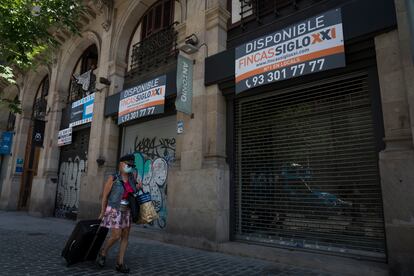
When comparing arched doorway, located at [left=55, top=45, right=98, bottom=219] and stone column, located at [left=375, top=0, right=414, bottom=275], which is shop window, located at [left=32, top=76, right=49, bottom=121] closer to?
arched doorway, located at [left=55, top=45, right=98, bottom=219]

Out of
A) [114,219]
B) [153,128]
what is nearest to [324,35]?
[114,219]

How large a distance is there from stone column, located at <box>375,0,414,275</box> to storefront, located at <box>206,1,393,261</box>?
31 centimetres

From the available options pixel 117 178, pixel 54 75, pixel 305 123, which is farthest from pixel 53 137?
pixel 305 123

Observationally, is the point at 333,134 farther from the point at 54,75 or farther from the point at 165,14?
the point at 54,75

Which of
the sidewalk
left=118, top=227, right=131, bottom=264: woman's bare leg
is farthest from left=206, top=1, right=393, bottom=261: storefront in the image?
left=118, top=227, right=131, bottom=264: woman's bare leg

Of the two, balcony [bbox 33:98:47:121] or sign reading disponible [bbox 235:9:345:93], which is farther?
balcony [bbox 33:98:47:121]

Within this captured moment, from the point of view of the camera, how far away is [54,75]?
1441 centimetres

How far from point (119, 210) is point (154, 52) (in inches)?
264

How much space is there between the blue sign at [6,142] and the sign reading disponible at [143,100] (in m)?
11.8

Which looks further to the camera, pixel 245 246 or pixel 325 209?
pixel 245 246

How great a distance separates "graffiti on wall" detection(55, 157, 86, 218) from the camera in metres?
12.4

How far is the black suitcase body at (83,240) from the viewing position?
4660 mm

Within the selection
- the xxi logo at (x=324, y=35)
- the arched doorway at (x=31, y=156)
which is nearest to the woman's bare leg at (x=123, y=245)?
the xxi logo at (x=324, y=35)

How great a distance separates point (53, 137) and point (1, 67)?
23.1 ft
